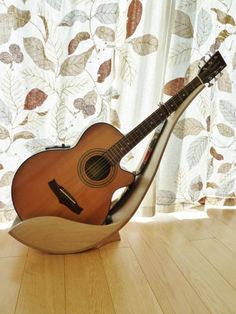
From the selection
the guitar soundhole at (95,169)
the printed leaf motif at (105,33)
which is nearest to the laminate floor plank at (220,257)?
the guitar soundhole at (95,169)

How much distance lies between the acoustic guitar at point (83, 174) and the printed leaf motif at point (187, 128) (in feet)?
0.98

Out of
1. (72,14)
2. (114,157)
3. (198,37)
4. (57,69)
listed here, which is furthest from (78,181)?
(198,37)

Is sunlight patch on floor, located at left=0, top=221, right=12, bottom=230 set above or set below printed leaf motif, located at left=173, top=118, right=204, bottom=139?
below

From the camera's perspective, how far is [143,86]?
1.28 meters

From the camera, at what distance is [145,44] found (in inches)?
48.1

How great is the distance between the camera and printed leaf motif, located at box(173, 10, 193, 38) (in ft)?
4.02

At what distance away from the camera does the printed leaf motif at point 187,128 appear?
4.46ft

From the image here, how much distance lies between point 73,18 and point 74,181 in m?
0.69

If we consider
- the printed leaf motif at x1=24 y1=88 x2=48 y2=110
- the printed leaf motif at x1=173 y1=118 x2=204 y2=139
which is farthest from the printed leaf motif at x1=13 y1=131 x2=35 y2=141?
the printed leaf motif at x1=173 y1=118 x2=204 y2=139

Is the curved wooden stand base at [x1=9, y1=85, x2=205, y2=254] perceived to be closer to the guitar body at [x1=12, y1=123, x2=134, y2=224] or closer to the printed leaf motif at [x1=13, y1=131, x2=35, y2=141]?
the guitar body at [x1=12, y1=123, x2=134, y2=224]

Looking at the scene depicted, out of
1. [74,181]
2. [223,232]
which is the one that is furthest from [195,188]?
[74,181]

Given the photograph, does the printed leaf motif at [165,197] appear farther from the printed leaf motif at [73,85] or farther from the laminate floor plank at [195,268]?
the printed leaf motif at [73,85]

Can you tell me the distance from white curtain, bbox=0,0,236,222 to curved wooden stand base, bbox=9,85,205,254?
0.25 meters

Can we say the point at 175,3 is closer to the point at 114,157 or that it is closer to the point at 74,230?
the point at 114,157
